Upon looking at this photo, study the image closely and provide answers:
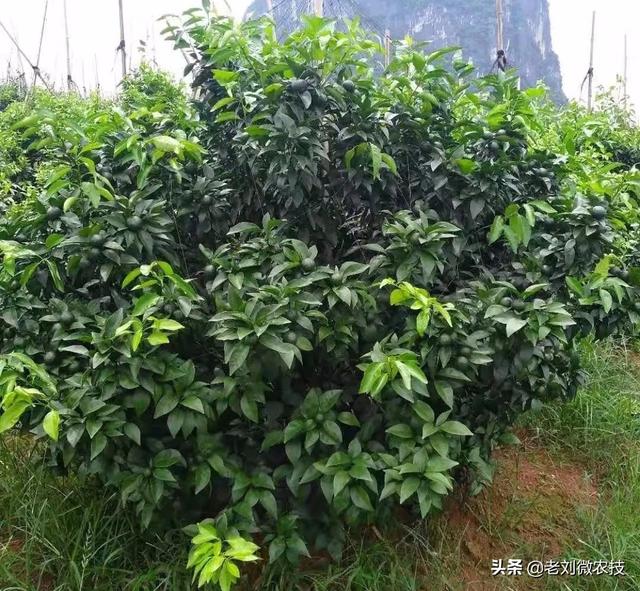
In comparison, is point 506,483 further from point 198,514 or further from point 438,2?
point 438,2

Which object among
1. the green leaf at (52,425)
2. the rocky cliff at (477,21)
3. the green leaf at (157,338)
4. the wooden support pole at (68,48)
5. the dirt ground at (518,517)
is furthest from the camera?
the rocky cliff at (477,21)

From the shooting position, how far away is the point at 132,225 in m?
1.77

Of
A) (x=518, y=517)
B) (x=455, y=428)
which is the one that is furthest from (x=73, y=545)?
(x=518, y=517)

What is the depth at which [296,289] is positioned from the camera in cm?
161

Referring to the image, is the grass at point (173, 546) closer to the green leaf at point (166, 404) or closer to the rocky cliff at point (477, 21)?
the green leaf at point (166, 404)

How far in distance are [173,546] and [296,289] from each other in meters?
0.89

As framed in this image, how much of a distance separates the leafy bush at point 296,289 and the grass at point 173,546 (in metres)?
0.15

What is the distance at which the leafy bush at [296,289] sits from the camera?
1621 millimetres

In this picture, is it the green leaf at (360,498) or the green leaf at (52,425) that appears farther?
the green leaf at (360,498)

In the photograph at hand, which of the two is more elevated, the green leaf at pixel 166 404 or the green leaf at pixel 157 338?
the green leaf at pixel 157 338

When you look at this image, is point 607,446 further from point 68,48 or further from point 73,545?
point 68,48

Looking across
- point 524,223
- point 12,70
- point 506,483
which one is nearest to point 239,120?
point 524,223

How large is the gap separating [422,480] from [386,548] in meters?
0.46

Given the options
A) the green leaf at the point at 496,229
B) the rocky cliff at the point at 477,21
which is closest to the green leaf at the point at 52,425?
the green leaf at the point at 496,229
